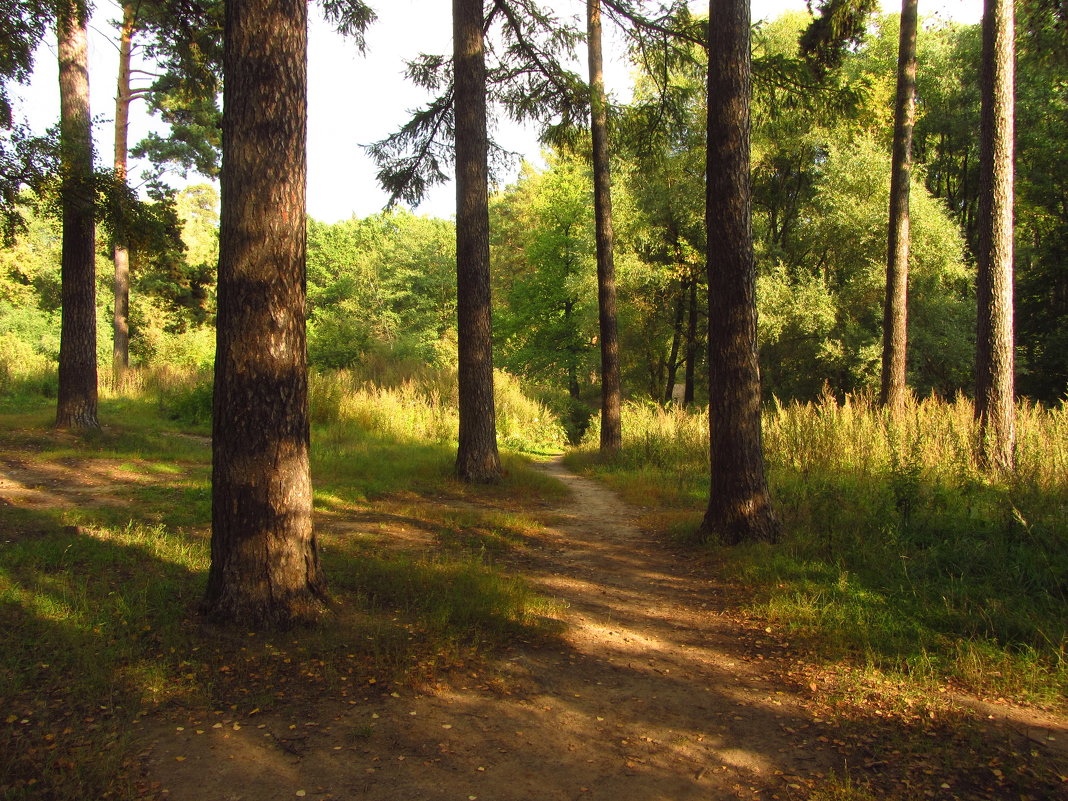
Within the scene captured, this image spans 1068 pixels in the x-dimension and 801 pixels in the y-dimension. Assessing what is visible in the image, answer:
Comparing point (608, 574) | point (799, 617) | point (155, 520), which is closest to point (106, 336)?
point (155, 520)

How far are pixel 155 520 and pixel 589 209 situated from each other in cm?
2766

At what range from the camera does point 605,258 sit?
1468 cm

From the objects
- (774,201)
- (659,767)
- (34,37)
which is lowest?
(659,767)

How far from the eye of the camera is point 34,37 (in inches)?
401

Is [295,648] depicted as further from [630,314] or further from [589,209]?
[589,209]

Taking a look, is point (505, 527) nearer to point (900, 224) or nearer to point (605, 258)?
point (605, 258)

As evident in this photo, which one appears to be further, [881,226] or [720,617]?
[881,226]

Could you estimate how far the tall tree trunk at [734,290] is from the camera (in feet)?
22.6

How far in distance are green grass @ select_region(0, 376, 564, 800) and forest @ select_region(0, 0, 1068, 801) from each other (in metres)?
0.03

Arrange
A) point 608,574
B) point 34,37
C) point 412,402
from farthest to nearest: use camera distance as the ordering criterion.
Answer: point 412,402 < point 34,37 < point 608,574

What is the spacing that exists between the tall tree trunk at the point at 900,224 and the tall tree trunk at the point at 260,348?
10.4 m

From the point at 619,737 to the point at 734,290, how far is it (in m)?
4.81

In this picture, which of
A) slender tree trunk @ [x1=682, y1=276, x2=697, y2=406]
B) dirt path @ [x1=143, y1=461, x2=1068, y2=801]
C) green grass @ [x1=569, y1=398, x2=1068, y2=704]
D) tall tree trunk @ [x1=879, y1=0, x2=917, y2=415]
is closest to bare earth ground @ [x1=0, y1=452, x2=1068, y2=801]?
dirt path @ [x1=143, y1=461, x2=1068, y2=801]

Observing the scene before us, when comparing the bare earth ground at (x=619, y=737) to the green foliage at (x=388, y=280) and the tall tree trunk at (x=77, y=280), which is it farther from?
the green foliage at (x=388, y=280)
